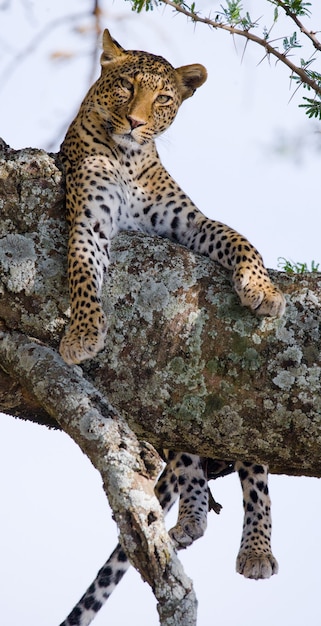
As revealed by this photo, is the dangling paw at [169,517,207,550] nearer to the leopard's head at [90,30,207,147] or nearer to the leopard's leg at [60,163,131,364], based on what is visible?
the leopard's leg at [60,163,131,364]

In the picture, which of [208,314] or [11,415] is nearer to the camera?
[208,314]

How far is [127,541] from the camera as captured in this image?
414 cm

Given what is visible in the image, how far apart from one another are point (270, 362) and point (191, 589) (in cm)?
129

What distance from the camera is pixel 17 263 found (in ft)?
17.5

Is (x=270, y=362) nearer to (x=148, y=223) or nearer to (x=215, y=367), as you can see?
(x=215, y=367)

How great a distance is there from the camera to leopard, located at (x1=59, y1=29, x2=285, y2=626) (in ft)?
18.9

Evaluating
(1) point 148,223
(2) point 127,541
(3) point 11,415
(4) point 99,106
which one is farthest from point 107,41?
(2) point 127,541

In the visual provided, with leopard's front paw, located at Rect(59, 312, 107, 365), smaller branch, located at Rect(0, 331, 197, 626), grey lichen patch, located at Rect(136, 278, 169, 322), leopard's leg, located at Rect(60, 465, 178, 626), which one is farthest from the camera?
leopard's leg, located at Rect(60, 465, 178, 626)

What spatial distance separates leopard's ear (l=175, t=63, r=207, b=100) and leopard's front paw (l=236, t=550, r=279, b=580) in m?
3.14

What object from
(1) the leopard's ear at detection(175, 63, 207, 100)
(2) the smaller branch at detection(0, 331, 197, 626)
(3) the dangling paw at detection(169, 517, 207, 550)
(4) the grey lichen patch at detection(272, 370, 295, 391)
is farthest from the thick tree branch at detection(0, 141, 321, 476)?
(1) the leopard's ear at detection(175, 63, 207, 100)

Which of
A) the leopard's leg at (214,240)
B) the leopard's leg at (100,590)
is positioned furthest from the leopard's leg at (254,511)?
the leopard's leg at (214,240)

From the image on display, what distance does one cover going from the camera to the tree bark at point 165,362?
480 centimetres

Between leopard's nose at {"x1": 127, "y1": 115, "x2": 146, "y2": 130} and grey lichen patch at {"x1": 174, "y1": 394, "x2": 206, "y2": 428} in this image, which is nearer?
grey lichen patch at {"x1": 174, "y1": 394, "x2": 206, "y2": 428}

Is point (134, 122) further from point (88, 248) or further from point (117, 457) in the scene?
point (117, 457)
